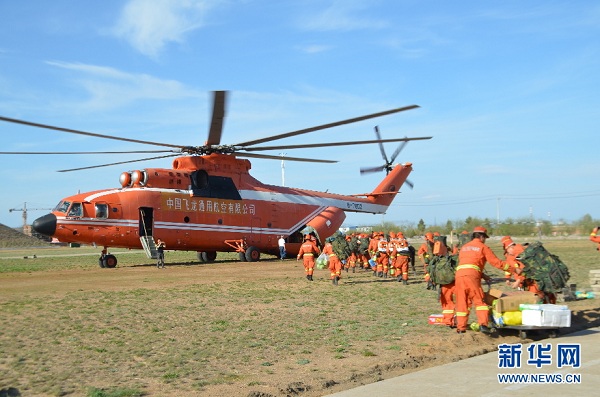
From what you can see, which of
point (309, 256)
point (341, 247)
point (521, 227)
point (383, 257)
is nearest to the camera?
point (309, 256)

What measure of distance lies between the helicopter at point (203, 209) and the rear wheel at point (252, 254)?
0.08 feet

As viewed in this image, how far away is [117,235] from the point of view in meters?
25.0

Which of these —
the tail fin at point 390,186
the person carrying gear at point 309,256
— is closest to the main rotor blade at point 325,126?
the person carrying gear at point 309,256

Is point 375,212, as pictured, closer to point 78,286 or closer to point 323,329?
point 78,286

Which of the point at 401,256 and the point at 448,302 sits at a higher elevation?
the point at 401,256

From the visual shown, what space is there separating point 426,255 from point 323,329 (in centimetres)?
1025

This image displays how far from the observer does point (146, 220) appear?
1012 inches

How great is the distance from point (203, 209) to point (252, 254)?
3.51m

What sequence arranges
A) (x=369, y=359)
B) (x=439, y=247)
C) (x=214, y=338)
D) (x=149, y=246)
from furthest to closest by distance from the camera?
(x=149, y=246), (x=439, y=247), (x=214, y=338), (x=369, y=359)

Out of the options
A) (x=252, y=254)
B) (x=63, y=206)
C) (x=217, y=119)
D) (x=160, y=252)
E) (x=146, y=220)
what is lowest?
(x=252, y=254)

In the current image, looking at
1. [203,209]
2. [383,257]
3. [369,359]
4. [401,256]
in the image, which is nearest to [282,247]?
[203,209]

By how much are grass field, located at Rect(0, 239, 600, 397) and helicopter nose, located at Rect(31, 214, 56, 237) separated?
6.23 metres

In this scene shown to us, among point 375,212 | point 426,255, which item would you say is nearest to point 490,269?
point 426,255

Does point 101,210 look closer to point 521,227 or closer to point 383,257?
point 383,257
